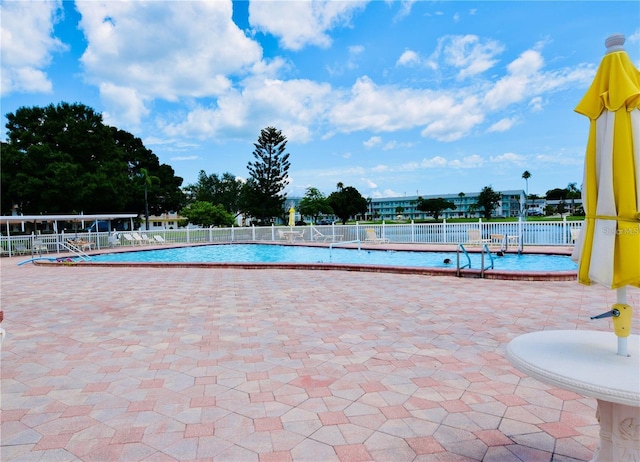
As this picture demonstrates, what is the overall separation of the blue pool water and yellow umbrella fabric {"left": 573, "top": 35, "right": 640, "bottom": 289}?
8313 mm

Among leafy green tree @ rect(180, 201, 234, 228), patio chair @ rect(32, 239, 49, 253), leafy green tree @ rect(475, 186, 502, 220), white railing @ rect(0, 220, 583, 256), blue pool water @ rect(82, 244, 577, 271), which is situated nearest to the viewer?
blue pool water @ rect(82, 244, 577, 271)

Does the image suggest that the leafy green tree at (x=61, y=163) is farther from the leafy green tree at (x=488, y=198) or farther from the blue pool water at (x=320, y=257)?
the leafy green tree at (x=488, y=198)

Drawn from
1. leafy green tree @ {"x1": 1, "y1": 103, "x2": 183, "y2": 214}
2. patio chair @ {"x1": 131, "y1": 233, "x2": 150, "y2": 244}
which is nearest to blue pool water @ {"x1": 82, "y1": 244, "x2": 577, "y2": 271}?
patio chair @ {"x1": 131, "y1": 233, "x2": 150, "y2": 244}

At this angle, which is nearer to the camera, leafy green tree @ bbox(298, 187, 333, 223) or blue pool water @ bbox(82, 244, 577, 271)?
blue pool water @ bbox(82, 244, 577, 271)

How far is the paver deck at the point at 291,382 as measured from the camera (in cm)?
208

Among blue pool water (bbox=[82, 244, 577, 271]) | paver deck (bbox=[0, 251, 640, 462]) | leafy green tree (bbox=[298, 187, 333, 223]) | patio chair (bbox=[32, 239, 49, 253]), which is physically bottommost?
blue pool water (bbox=[82, 244, 577, 271])

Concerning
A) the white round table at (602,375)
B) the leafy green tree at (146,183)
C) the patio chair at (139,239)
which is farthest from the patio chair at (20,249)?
the white round table at (602,375)

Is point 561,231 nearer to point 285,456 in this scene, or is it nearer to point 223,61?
point 223,61

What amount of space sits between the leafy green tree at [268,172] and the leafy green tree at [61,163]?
12.3 meters

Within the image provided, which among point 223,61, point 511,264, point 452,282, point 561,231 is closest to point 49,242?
point 223,61

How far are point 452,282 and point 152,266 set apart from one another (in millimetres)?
8575

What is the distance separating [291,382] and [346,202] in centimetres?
6467

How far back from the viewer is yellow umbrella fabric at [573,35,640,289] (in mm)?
1557

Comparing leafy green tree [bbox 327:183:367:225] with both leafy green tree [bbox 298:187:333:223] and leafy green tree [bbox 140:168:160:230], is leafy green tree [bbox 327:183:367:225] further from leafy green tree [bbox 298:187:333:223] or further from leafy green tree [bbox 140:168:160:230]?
leafy green tree [bbox 140:168:160:230]
